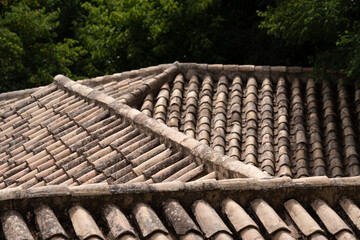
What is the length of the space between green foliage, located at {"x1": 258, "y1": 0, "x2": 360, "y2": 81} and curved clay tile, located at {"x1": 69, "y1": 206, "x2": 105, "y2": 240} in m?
5.72

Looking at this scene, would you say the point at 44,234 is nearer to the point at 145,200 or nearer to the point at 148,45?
the point at 145,200

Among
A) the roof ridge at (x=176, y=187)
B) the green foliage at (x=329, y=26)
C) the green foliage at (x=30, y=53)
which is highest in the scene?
the green foliage at (x=329, y=26)

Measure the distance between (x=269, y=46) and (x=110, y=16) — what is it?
4.85 metres

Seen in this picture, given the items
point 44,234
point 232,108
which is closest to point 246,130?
point 232,108

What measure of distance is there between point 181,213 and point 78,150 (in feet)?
11.5

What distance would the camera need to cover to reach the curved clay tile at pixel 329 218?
4859 millimetres

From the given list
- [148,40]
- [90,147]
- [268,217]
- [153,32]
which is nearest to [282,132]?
[90,147]

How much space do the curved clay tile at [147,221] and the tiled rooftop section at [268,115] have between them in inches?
146

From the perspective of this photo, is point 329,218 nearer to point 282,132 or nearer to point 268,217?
point 268,217

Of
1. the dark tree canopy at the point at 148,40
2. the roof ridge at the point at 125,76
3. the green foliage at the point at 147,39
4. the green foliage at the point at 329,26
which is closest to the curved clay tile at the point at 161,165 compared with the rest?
the green foliage at the point at 329,26

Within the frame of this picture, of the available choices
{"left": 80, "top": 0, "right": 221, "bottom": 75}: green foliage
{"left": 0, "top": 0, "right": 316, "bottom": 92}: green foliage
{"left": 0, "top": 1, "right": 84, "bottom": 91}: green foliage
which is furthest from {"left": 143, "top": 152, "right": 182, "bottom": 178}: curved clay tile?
{"left": 0, "top": 1, "right": 84, "bottom": 91}: green foliage

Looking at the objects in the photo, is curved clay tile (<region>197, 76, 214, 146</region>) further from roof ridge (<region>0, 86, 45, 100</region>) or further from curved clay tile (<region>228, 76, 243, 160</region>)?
roof ridge (<region>0, 86, 45, 100</region>)

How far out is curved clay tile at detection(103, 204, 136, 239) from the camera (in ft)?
14.5

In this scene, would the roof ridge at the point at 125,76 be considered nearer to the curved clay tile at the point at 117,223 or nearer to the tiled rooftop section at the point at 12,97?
the tiled rooftop section at the point at 12,97
